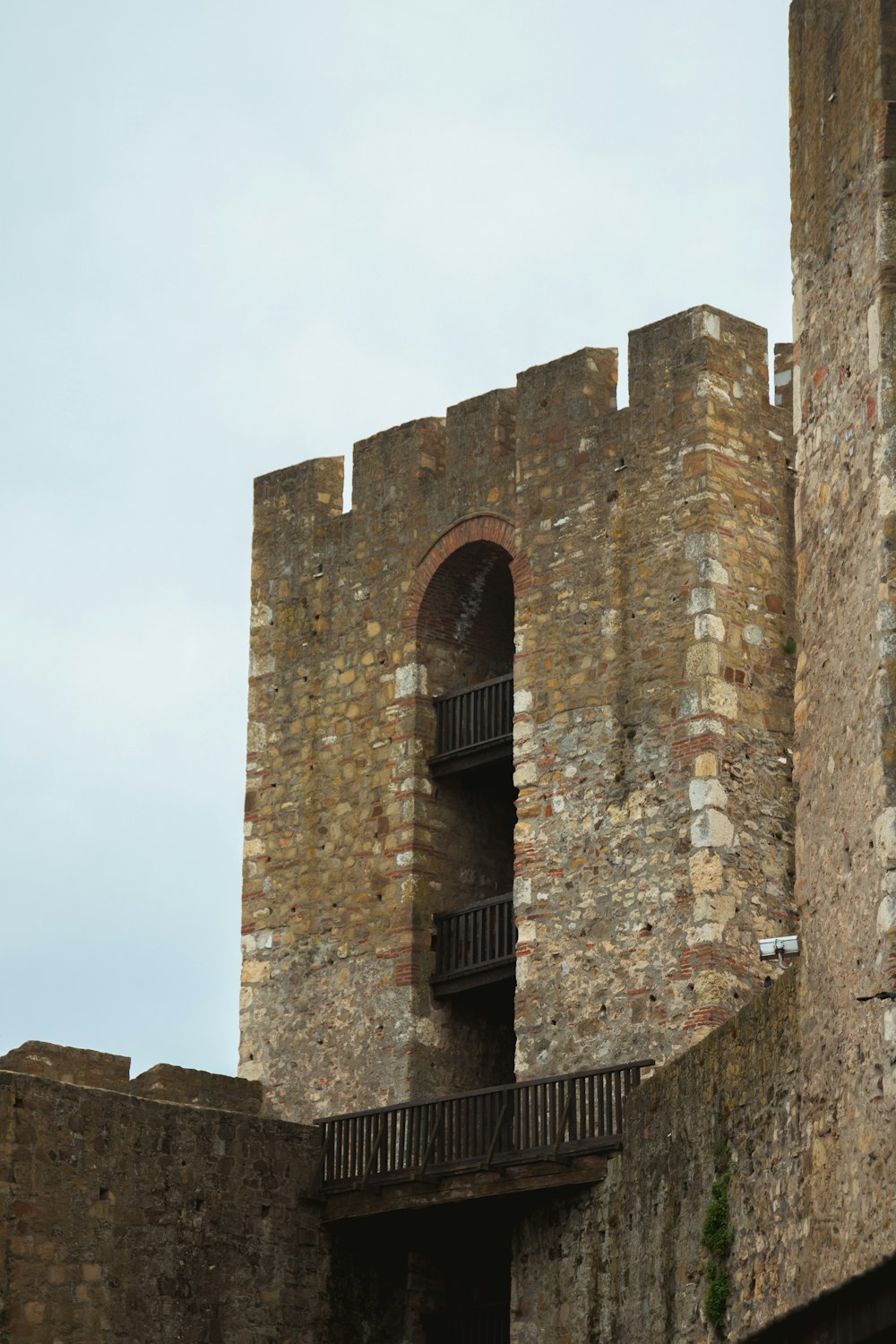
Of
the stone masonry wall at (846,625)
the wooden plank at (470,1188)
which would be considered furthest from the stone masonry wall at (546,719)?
the stone masonry wall at (846,625)

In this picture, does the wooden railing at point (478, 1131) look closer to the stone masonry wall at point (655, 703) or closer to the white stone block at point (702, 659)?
the stone masonry wall at point (655, 703)

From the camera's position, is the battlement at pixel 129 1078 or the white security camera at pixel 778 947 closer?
the white security camera at pixel 778 947

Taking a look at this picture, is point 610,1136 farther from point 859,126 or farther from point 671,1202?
point 859,126

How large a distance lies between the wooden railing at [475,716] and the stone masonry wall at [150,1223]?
13.1 feet

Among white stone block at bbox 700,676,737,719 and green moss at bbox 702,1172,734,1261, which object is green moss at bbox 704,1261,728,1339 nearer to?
green moss at bbox 702,1172,734,1261

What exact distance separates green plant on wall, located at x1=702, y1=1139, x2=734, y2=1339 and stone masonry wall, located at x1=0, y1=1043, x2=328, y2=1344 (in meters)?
5.29

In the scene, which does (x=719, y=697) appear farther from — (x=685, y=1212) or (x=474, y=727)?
(x=685, y=1212)

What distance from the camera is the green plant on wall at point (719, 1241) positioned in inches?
612

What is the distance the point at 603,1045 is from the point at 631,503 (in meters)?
4.67

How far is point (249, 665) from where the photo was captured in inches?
989

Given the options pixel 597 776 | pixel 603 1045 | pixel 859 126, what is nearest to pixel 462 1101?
pixel 603 1045

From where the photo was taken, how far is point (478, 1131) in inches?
788

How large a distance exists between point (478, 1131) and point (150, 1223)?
8.68 ft

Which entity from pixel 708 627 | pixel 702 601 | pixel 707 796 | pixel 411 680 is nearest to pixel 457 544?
pixel 411 680
